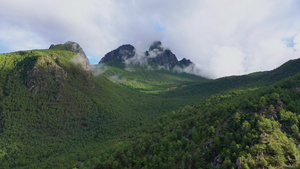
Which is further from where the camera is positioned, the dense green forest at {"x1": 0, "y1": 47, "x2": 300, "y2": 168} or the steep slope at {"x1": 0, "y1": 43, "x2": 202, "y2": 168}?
the steep slope at {"x1": 0, "y1": 43, "x2": 202, "y2": 168}

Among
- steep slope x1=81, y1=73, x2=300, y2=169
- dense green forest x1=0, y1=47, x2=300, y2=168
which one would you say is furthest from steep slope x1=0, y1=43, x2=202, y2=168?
steep slope x1=81, y1=73, x2=300, y2=169

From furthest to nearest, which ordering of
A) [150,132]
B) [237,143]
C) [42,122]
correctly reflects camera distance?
1. [42,122]
2. [150,132]
3. [237,143]

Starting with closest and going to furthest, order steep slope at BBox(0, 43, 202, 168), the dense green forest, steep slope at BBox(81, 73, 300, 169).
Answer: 1. steep slope at BBox(81, 73, 300, 169)
2. the dense green forest
3. steep slope at BBox(0, 43, 202, 168)

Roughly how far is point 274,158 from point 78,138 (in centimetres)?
16259

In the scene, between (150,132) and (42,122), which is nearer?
(150,132)

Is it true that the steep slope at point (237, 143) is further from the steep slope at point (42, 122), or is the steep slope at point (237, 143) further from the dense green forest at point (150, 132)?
the steep slope at point (42, 122)

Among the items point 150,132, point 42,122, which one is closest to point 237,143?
point 150,132

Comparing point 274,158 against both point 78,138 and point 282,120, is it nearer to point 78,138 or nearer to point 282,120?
point 282,120

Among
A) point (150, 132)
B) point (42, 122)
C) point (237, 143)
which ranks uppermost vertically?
point (237, 143)

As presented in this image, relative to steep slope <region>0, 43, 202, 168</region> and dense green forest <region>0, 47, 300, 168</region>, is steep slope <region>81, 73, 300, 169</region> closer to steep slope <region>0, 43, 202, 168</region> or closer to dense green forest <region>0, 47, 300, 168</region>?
dense green forest <region>0, 47, 300, 168</region>

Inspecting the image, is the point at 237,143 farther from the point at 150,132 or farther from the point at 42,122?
the point at 42,122

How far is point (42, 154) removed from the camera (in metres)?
121

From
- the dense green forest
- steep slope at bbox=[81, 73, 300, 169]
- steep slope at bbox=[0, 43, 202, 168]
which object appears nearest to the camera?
steep slope at bbox=[81, 73, 300, 169]

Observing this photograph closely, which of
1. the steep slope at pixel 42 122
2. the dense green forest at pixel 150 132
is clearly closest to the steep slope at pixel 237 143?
the dense green forest at pixel 150 132
